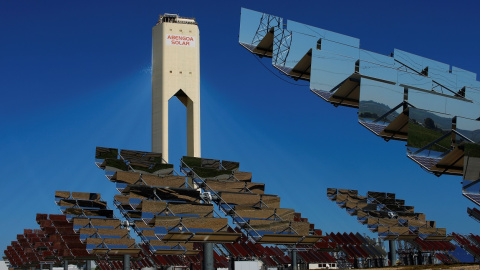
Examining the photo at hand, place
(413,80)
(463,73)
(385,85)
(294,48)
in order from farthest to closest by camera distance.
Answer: (463,73), (413,80), (294,48), (385,85)

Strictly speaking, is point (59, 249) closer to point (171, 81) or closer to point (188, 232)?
point (171, 81)

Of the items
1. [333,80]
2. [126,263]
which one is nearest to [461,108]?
[333,80]

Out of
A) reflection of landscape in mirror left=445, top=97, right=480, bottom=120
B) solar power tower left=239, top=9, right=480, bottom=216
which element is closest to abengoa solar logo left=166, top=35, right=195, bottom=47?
solar power tower left=239, top=9, right=480, bottom=216

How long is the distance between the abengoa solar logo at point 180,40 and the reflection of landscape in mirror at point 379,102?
34.6 metres

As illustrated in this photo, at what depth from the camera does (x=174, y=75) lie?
6631cm

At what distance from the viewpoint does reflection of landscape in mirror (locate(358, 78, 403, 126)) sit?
3466 cm

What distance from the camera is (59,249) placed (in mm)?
53906

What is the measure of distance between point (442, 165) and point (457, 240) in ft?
129

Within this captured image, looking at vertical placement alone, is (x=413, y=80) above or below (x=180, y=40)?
below

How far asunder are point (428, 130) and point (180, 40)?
3945cm

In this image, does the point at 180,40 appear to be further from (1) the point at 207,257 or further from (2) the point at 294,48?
(1) the point at 207,257

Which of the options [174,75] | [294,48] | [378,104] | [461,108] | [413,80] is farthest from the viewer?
[174,75]

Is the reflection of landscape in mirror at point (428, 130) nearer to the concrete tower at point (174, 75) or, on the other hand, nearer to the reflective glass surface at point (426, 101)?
the reflective glass surface at point (426, 101)

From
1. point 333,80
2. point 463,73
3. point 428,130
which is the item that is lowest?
point 428,130
